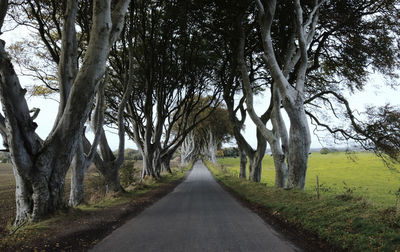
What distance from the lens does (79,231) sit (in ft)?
19.4

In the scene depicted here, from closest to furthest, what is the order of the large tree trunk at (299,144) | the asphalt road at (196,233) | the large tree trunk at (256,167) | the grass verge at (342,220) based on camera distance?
1. the grass verge at (342,220)
2. the asphalt road at (196,233)
3. the large tree trunk at (299,144)
4. the large tree trunk at (256,167)

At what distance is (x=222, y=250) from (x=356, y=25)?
11.7 metres

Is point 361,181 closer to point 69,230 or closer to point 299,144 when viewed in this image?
point 299,144

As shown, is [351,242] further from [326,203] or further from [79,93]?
[79,93]

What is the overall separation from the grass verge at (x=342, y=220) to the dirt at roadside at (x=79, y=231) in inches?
181

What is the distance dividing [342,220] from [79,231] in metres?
6.07

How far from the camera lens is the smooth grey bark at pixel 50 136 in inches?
252

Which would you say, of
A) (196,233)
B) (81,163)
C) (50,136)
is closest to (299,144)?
(196,233)

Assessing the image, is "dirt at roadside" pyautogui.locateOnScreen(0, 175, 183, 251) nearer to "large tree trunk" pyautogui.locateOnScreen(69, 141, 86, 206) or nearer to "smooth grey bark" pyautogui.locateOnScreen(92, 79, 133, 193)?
"large tree trunk" pyautogui.locateOnScreen(69, 141, 86, 206)

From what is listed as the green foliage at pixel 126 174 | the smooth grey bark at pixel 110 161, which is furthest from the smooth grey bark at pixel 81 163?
the green foliage at pixel 126 174

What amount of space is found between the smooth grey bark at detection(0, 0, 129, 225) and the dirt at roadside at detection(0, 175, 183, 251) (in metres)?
0.97

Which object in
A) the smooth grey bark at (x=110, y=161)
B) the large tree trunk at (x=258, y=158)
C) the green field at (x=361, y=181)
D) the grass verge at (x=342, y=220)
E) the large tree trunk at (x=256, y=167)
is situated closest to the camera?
the grass verge at (x=342, y=220)

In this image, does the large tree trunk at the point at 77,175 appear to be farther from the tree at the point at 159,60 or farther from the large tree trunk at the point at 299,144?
the large tree trunk at the point at 299,144

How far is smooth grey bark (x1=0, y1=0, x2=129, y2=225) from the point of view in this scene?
640cm
